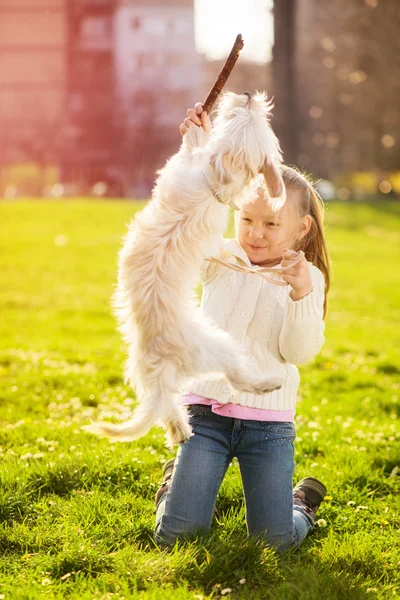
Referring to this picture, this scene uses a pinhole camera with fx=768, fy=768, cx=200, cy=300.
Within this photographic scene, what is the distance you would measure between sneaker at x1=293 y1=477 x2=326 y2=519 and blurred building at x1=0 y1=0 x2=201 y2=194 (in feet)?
117

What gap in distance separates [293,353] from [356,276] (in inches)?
546

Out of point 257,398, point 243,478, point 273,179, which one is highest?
point 273,179

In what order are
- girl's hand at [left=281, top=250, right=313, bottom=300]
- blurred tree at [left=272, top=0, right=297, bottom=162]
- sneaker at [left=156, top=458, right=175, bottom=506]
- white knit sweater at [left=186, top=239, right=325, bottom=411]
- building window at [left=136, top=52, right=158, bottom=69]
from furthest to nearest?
building window at [left=136, top=52, right=158, bottom=69] → blurred tree at [left=272, top=0, right=297, bottom=162] → sneaker at [left=156, top=458, right=175, bottom=506] → white knit sweater at [left=186, top=239, right=325, bottom=411] → girl's hand at [left=281, top=250, right=313, bottom=300]

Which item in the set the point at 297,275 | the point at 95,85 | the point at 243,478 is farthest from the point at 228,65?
the point at 95,85

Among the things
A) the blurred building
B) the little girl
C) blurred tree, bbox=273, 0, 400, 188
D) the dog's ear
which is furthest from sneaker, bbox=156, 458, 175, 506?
the blurred building

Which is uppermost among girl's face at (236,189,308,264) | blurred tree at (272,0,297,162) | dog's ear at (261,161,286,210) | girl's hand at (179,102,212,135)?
blurred tree at (272,0,297,162)

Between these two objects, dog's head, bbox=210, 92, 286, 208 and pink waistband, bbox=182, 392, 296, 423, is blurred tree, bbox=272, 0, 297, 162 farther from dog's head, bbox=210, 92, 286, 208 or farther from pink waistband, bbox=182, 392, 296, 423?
dog's head, bbox=210, 92, 286, 208

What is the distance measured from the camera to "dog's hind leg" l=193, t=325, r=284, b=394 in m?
2.92

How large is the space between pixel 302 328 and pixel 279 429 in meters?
0.58

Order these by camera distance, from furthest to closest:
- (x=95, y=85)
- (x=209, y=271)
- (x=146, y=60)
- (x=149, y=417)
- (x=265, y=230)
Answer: (x=146, y=60), (x=95, y=85), (x=209, y=271), (x=265, y=230), (x=149, y=417)

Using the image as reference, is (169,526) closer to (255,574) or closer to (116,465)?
(255,574)

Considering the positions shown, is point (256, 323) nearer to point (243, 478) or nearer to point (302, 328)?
point (302, 328)

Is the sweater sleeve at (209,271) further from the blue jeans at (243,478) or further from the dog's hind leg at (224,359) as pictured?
the dog's hind leg at (224,359)

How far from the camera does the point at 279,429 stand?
3938 mm
